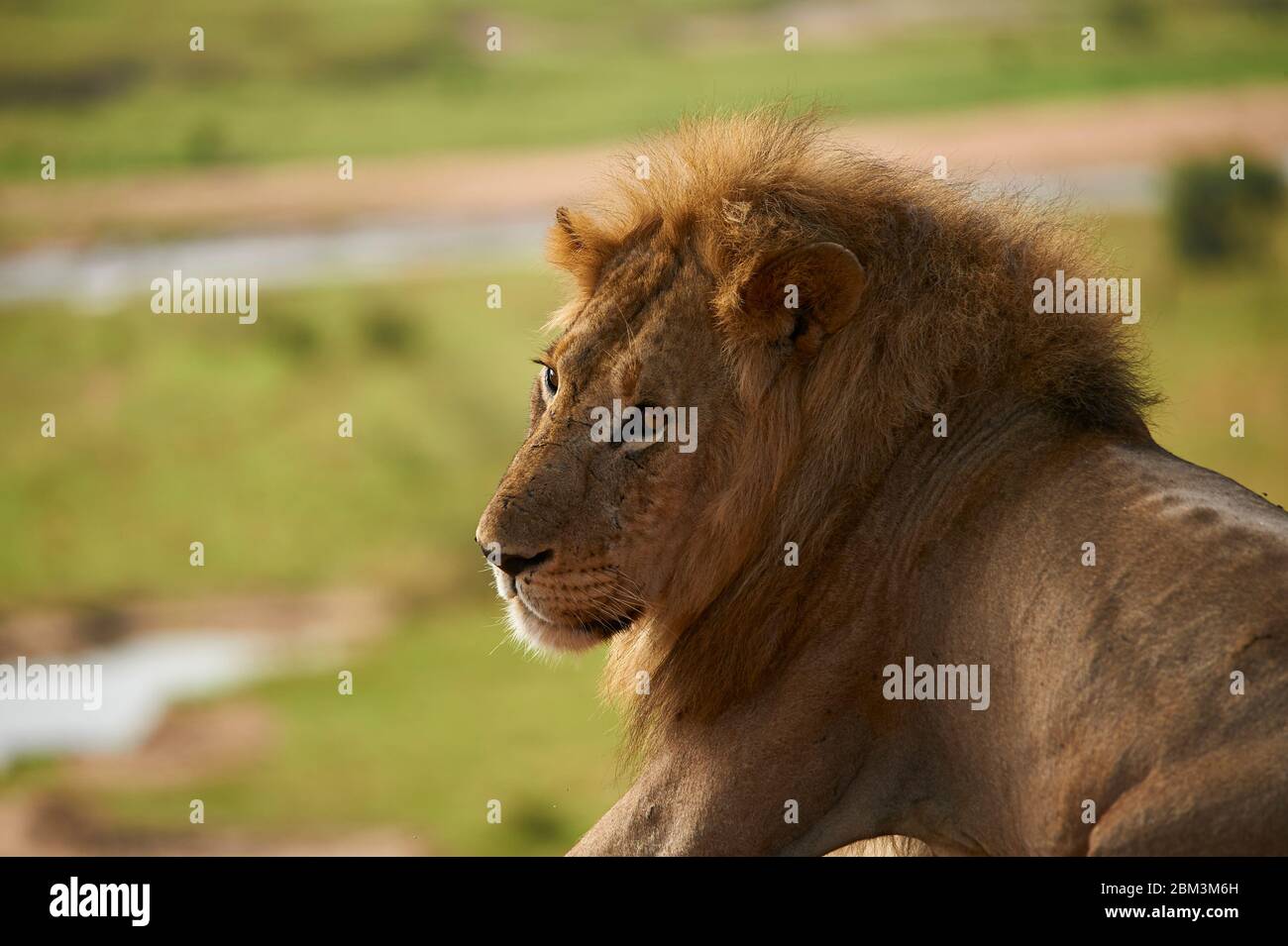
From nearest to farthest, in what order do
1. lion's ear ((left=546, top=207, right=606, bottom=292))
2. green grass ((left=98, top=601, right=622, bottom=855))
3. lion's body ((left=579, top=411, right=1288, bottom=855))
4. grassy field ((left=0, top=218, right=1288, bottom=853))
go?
lion's body ((left=579, top=411, right=1288, bottom=855)) → lion's ear ((left=546, top=207, right=606, bottom=292)) → green grass ((left=98, top=601, right=622, bottom=855)) → grassy field ((left=0, top=218, right=1288, bottom=853))

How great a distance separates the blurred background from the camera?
395 inches

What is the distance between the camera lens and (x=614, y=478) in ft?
11.6

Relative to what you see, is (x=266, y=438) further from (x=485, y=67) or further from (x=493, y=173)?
(x=485, y=67)

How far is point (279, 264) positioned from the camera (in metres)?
18.1

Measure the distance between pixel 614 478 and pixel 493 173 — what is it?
1693 cm

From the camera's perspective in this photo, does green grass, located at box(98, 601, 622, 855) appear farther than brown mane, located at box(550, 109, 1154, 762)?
Yes

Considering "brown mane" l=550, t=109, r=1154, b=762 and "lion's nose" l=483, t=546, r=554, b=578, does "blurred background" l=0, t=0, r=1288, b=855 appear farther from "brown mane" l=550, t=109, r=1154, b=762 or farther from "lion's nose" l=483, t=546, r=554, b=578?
"lion's nose" l=483, t=546, r=554, b=578

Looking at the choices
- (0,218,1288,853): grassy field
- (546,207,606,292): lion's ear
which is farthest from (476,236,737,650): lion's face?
(0,218,1288,853): grassy field

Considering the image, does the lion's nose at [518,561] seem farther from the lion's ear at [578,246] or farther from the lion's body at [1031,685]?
the lion's ear at [578,246]

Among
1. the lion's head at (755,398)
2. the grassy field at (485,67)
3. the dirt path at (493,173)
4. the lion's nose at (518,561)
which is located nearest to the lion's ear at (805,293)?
the lion's head at (755,398)

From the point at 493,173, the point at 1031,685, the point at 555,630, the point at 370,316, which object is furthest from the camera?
the point at 493,173

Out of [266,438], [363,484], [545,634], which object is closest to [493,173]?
[266,438]

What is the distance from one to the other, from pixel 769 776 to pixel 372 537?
10.3 m

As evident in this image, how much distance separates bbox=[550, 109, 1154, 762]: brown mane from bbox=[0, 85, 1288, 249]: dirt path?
43.5 feet
